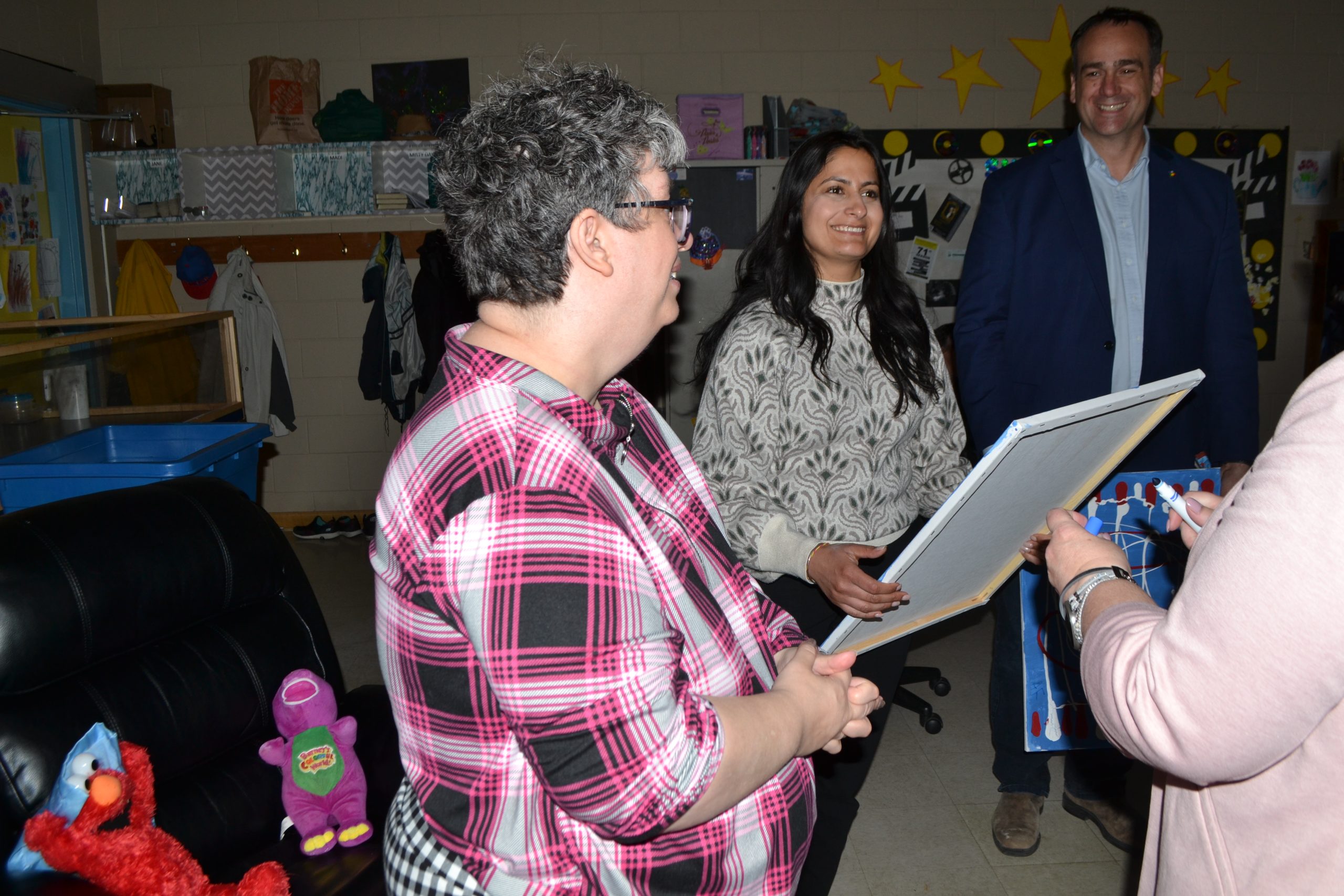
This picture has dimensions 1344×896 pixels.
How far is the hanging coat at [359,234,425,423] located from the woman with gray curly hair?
14.5 feet

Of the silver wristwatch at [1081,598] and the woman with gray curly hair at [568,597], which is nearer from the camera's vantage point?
the woman with gray curly hair at [568,597]

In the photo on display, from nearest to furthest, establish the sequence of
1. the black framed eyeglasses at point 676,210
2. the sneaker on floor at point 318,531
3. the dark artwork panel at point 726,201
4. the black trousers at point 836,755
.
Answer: the black framed eyeglasses at point 676,210 → the black trousers at point 836,755 → the dark artwork panel at point 726,201 → the sneaker on floor at point 318,531

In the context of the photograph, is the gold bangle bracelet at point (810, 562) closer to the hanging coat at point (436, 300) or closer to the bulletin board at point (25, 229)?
the hanging coat at point (436, 300)

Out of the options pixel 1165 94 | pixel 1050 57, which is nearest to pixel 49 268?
pixel 1050 57

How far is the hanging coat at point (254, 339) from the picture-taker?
17.2 ft

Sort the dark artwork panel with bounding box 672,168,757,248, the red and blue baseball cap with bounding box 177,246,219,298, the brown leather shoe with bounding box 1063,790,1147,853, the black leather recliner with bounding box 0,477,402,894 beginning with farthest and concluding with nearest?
the red and blue baseball cap with bounding box 177,246,219,298, the dark artwork panel with bounding box 672,168,757,248, the brown leather shoe with bounding box 1063,790,1147,853, the black leather recliner with bounding box 0,477,402,894

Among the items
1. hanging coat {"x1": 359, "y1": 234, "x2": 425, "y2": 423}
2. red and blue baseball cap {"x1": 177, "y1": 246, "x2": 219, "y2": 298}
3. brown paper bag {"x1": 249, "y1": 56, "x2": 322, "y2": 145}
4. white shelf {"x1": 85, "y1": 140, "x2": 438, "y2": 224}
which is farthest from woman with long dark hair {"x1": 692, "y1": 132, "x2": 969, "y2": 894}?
red and blue baseball cap {"x1": 177, "y1": 246, "x2": 219, "y2": 298}

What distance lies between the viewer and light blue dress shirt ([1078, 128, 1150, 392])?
7.25 ft

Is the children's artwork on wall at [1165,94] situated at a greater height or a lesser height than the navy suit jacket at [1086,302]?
greater

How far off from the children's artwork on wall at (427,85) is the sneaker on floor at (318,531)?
241 centimetres

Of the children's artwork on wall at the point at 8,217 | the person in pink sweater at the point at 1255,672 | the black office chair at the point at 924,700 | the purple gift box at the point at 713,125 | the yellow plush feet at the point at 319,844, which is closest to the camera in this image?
the person in pink sweater at the point at 1255,672

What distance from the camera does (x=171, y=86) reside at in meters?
5.42

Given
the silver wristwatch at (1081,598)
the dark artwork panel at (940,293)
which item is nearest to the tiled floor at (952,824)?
the silver wristwatch at (1081,598)

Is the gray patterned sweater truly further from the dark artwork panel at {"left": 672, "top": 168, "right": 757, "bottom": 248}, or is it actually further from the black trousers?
the dark artwork panel at {"left": 672, "top": 168, "right": 757, "bottom": 248}
